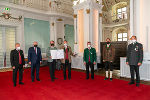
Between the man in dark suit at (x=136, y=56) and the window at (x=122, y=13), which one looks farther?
the window at (x=122, y=13)

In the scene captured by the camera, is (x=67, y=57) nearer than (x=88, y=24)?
Yes

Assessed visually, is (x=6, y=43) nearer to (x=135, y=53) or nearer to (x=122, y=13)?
(x=135, y=53)

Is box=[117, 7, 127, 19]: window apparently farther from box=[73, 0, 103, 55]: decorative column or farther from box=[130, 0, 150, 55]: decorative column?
box=[130, 0, 150, 55]: decorative column

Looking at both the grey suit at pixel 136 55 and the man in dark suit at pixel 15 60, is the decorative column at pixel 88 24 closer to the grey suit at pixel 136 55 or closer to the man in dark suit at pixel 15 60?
the grey suit at pixel 136 55

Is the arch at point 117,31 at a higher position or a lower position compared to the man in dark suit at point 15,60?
higher

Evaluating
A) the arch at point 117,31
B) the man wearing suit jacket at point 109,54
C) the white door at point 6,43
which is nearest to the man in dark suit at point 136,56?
the man wearing suit jacket at point 109,54

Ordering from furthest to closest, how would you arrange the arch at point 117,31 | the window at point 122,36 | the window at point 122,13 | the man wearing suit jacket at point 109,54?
1. the window at point 122,36
2. the arch at point 117,31
3. the window at point 122,13
4. the man wearing suit jacket at point 109,54

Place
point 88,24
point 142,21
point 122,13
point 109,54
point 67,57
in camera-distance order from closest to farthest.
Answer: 1. point 109,54
2. point 67,57
3. point 142,21
4. point 88,24
5. point 122,13

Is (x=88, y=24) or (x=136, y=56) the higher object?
(x=88, y=24)

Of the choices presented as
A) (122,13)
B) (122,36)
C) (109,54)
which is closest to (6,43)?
(109,54)

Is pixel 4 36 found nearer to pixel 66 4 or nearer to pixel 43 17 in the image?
pixel 43 17

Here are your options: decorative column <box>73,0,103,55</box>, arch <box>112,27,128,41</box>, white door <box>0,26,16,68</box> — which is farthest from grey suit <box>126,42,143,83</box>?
arch <box>112,27,128,41</box>

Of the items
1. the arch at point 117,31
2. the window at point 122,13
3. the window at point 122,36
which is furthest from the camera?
the window at point 122,36

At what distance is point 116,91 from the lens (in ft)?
12.8
